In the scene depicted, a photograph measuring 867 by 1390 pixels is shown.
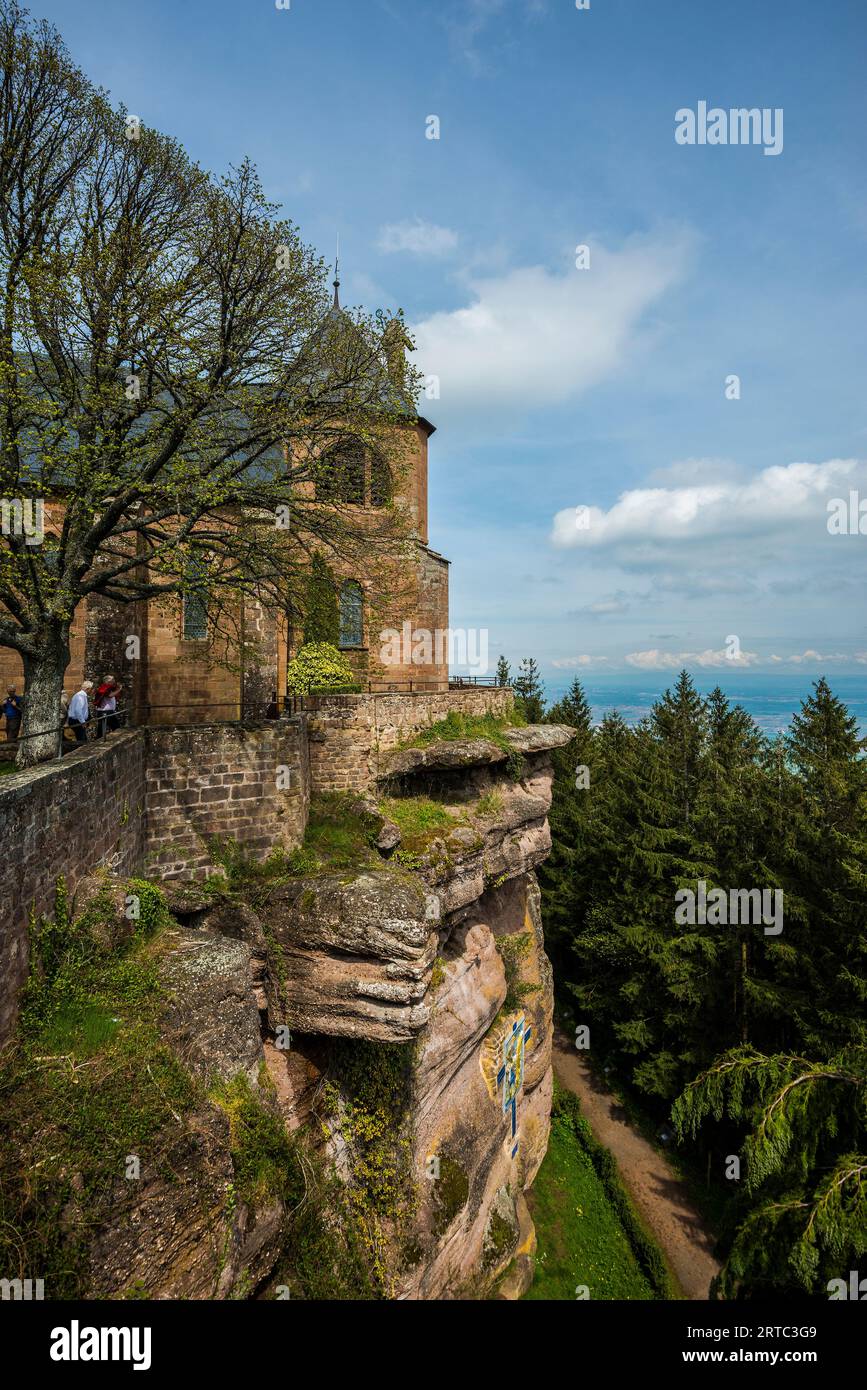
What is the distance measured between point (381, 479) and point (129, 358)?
5.21m

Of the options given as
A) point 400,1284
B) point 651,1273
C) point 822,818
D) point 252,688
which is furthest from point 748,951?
point 252,688

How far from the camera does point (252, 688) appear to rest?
18.7 m

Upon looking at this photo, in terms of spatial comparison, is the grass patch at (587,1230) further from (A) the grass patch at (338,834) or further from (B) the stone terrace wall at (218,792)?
(B) the stone terrace wall at (218,792)

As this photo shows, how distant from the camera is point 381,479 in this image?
1330 cm

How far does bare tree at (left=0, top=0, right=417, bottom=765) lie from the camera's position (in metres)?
9.45

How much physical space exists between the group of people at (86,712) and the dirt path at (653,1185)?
20.7 m

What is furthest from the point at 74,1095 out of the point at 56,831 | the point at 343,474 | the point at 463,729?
the point at 463,729

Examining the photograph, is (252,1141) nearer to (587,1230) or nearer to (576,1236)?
(576,1236)

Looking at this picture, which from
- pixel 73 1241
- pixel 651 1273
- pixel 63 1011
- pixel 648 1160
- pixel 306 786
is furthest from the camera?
pixel 648 1160

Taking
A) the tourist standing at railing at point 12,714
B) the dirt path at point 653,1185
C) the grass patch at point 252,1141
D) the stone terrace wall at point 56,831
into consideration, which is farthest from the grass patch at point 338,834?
the dirt path at point 653,1185

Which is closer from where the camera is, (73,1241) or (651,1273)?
(73,1241)

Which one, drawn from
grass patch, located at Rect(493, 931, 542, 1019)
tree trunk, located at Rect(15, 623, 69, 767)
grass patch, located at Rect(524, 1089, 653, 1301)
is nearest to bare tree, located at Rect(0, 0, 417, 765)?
Result: tree trunk, located at Rect(15, 623, 69, 767)
